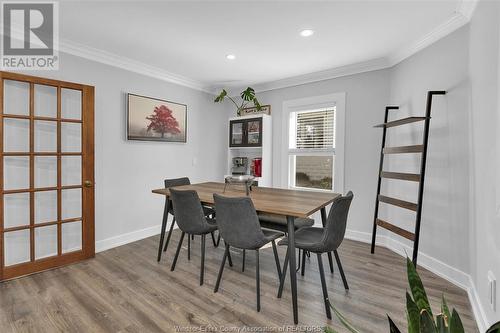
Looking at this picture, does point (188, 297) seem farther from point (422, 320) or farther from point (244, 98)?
point (244, 98)

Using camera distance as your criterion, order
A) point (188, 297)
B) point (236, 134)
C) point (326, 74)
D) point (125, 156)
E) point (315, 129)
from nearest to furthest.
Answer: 1. point (188, 297)
2. point (125, 156)
3. point (326, 74)
4. point (315, 129)
5. point (236, 134)

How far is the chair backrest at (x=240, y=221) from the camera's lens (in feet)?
6.37

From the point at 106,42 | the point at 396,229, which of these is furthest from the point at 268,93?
the point at 396,229

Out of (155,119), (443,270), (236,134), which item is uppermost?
(155,119)

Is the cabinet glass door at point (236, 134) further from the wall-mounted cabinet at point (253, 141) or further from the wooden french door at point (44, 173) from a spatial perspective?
the wooden french door at point (44, 173)

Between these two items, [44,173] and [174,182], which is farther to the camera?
[174,182]

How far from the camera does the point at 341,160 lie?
11.9ft

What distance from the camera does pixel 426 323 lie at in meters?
0.79

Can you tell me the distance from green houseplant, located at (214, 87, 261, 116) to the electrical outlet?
3.25 metres

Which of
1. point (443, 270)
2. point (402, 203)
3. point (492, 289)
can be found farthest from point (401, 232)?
point (492, 289)

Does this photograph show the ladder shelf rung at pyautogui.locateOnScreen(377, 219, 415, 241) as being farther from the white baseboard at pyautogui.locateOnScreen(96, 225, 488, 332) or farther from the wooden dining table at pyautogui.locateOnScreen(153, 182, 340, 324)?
the wooden dining table at pyautogui.locateOnScreen(153, 182, 340, 324)

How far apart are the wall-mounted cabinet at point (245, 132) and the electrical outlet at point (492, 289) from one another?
120 inches

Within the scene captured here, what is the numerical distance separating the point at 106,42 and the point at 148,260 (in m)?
2.44

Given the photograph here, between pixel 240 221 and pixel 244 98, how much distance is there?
257 centimetres
